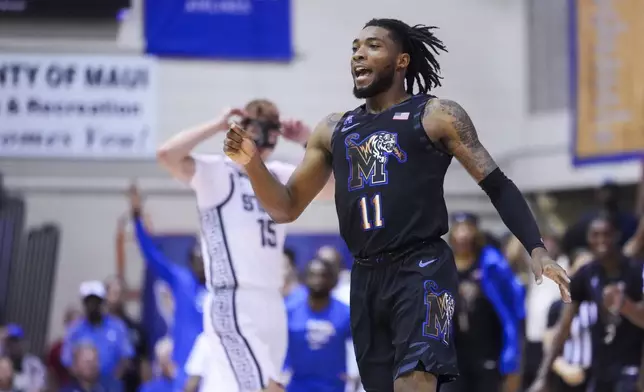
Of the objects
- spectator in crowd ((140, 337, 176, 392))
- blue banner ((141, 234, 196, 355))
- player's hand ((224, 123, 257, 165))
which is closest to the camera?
player's hand ((224, 123, 257, 165))

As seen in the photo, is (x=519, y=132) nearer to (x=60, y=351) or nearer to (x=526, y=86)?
(x=526, y=86)

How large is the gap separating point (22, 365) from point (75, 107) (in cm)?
469

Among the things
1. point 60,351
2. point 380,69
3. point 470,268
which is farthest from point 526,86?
point 380,69

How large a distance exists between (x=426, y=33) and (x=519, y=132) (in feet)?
45.3

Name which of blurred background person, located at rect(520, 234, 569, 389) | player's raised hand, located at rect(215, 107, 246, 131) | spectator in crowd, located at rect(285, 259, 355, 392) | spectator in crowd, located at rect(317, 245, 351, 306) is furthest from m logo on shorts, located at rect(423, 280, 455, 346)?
blurred background person, located at rect(520, 234, 569, 389)

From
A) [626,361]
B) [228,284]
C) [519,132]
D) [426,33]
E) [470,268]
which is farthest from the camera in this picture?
[519,132]

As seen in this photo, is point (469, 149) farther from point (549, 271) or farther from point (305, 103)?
point (305, 103)

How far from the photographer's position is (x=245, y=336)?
6.79 m

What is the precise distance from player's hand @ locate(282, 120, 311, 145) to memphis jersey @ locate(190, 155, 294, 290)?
224 mm

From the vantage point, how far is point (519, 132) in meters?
18.9

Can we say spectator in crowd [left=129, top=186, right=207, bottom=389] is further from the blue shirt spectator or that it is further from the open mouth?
the open mouth

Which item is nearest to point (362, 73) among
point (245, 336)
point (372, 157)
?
point (372, 157)

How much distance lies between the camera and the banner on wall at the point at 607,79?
14.5 m

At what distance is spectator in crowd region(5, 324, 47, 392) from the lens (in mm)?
12930
